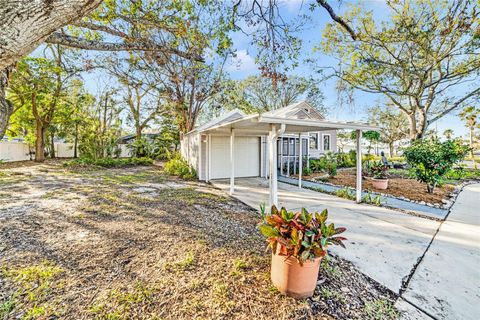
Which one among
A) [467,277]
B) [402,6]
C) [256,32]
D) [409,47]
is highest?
[402,6]

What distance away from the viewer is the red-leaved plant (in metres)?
1.97

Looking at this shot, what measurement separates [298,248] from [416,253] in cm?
242

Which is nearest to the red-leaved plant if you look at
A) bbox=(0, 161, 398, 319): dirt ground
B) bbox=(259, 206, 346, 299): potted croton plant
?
bbox=(259, 206, 346, 299): potted croton plant

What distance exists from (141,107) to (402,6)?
1818 cm

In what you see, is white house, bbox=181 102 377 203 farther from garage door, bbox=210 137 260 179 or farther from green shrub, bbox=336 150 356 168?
green shrub, bbox=336 150 356 168

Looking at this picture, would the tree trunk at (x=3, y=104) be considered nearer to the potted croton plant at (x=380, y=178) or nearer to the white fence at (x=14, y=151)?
the potted croton plant at (x=380, y=178)

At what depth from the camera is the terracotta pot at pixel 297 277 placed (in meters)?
2.02

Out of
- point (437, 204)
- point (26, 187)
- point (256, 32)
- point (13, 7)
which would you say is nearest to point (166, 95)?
point (26, 187)

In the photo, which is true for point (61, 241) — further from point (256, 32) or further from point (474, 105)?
point (474, 105)

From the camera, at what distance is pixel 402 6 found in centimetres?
1036

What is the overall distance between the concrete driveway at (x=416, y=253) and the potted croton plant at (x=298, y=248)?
946mm

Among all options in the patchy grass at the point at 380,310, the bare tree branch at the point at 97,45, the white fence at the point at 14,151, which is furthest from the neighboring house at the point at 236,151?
the white fence at the point at 14,151

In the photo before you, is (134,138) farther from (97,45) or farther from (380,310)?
(380,310)

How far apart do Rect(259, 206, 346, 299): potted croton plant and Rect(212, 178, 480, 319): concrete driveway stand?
946 mm
